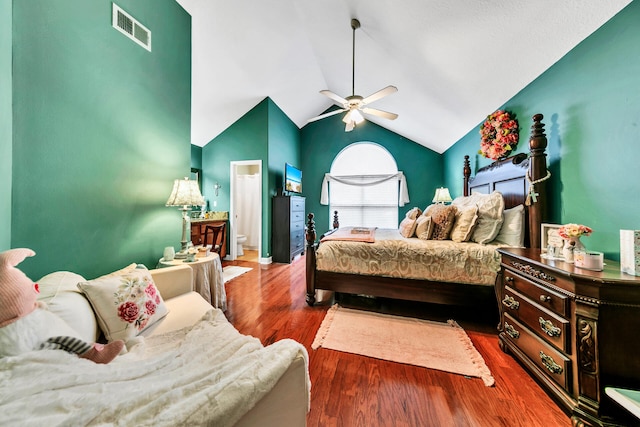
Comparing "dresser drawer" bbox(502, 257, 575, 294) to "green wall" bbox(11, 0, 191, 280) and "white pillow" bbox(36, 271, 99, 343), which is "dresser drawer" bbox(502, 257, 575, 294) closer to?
"white pillow" bbox(36, 271, 99, 343)

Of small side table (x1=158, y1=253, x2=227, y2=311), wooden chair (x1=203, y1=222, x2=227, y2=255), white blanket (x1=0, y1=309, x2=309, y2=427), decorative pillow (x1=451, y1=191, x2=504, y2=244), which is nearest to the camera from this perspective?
white blanket (x1=0, y1=309, x2=309, y2=427)

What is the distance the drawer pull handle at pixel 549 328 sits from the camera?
126 cm

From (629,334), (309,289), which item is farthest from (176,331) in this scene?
(629,334)

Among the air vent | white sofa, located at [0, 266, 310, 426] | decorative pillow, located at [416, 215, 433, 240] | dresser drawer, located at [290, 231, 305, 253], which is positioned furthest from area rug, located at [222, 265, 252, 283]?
the air vent

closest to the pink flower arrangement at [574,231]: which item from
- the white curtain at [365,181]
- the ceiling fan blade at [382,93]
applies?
the ceiling fan blade at [382,93]

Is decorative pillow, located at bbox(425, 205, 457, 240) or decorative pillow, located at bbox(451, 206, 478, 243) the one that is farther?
decorative pillow, located at bbox(425, 205, 457, 240)

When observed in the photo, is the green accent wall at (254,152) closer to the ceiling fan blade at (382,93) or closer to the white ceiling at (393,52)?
the white ceiling at (393,52)

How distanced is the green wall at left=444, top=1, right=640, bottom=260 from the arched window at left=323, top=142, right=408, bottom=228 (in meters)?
3.48

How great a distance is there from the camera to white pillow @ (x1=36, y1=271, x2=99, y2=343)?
3.44 ft

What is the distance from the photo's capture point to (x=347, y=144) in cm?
564

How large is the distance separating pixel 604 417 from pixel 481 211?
5.33 ft

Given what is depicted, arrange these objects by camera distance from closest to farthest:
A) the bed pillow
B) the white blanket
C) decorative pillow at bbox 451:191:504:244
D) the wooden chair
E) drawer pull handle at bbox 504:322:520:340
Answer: the white blanket
drawer pull handle at bbox 504:322:520:340
decorative pillow at bbox 451:191:504:244
the bed pillow
the wooden chair

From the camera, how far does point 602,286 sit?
1.09m

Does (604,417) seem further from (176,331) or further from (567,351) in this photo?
(176,331)
